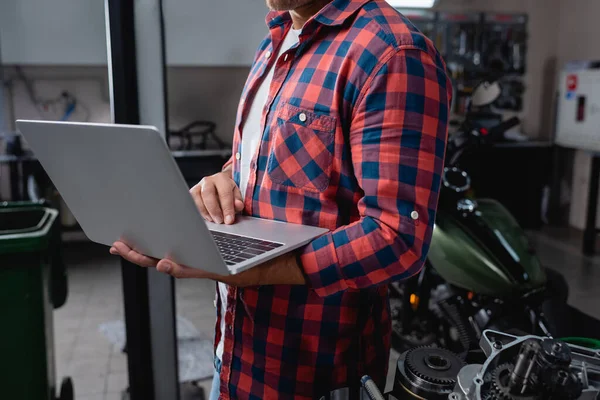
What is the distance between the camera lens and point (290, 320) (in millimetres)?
908

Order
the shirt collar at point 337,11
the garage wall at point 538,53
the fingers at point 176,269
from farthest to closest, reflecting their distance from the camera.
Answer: the garage wall at point 538,53, the shirt collar at point 337,11, the fingers at point 176,269

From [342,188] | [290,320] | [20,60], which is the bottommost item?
[290,320]

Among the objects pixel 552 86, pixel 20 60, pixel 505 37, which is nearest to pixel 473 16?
pixel 505 37

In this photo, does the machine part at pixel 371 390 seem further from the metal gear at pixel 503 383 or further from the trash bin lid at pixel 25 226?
the trash bin lid at pixel 25 226

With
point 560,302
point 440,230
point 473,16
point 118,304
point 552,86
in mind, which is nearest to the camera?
point 560,302

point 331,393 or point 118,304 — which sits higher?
point 331,393

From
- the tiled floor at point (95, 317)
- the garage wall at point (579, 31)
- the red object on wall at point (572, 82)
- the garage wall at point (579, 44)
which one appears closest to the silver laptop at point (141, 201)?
the tiled floor at point (95, 317)

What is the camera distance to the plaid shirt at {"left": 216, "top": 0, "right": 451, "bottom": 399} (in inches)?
29.4

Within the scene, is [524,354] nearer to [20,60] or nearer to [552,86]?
[20,60]

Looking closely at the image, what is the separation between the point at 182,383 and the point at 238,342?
1.35 m

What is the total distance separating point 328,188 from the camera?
84cm

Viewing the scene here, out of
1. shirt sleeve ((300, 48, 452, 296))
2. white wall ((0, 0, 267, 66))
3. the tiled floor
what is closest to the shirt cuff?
shirt sleeve ((300, 48, 452, 296))

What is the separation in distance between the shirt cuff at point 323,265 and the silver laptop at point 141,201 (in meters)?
0.02

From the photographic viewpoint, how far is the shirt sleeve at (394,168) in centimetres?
74
